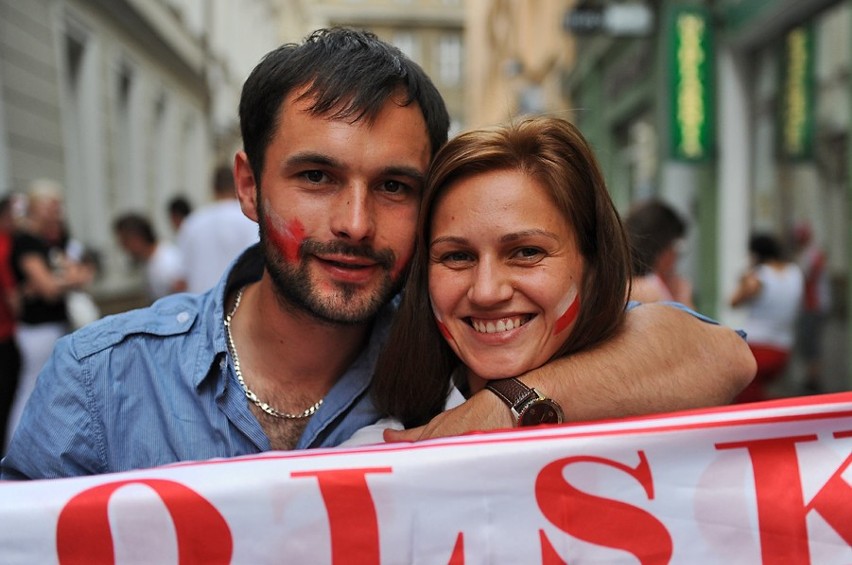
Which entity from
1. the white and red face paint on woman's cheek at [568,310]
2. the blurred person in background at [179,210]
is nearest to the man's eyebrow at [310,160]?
the white and red face paint on woman's cheek at [568,310]

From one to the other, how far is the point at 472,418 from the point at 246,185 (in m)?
0.85

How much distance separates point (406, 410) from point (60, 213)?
560cm

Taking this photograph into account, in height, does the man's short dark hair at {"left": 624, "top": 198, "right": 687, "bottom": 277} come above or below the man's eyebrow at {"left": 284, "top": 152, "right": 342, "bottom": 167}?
below

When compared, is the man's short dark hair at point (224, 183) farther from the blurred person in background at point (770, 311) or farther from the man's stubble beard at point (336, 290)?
the man's stubble beard at point (336, 290)

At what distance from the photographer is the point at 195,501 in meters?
1.69

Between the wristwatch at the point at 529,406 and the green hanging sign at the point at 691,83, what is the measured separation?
7851mm

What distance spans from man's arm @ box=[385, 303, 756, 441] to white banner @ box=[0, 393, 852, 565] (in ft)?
0.25

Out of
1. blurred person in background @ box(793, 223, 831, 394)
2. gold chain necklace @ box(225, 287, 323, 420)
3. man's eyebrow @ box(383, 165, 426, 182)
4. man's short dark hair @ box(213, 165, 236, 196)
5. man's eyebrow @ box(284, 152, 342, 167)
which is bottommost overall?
blurred person in background @ box(793, 223, 831, 394)

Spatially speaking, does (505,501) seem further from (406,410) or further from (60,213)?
(60,213)

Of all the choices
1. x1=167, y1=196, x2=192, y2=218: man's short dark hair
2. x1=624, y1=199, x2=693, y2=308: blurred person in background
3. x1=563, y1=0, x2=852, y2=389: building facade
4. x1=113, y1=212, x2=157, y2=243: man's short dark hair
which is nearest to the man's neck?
x1=624, y1=199, x2=693, y2=308: blurred person in background

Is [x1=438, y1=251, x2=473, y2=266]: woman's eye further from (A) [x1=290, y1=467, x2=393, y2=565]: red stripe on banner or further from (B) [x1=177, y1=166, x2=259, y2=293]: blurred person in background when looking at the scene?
(B) [x1=177, y1=166, x2=259, y2=293]: blurred person in background

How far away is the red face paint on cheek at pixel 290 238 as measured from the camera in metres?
1.98

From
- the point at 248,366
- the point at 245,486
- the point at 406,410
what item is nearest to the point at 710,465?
the point at 406,410

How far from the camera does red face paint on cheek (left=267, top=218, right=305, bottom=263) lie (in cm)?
198
